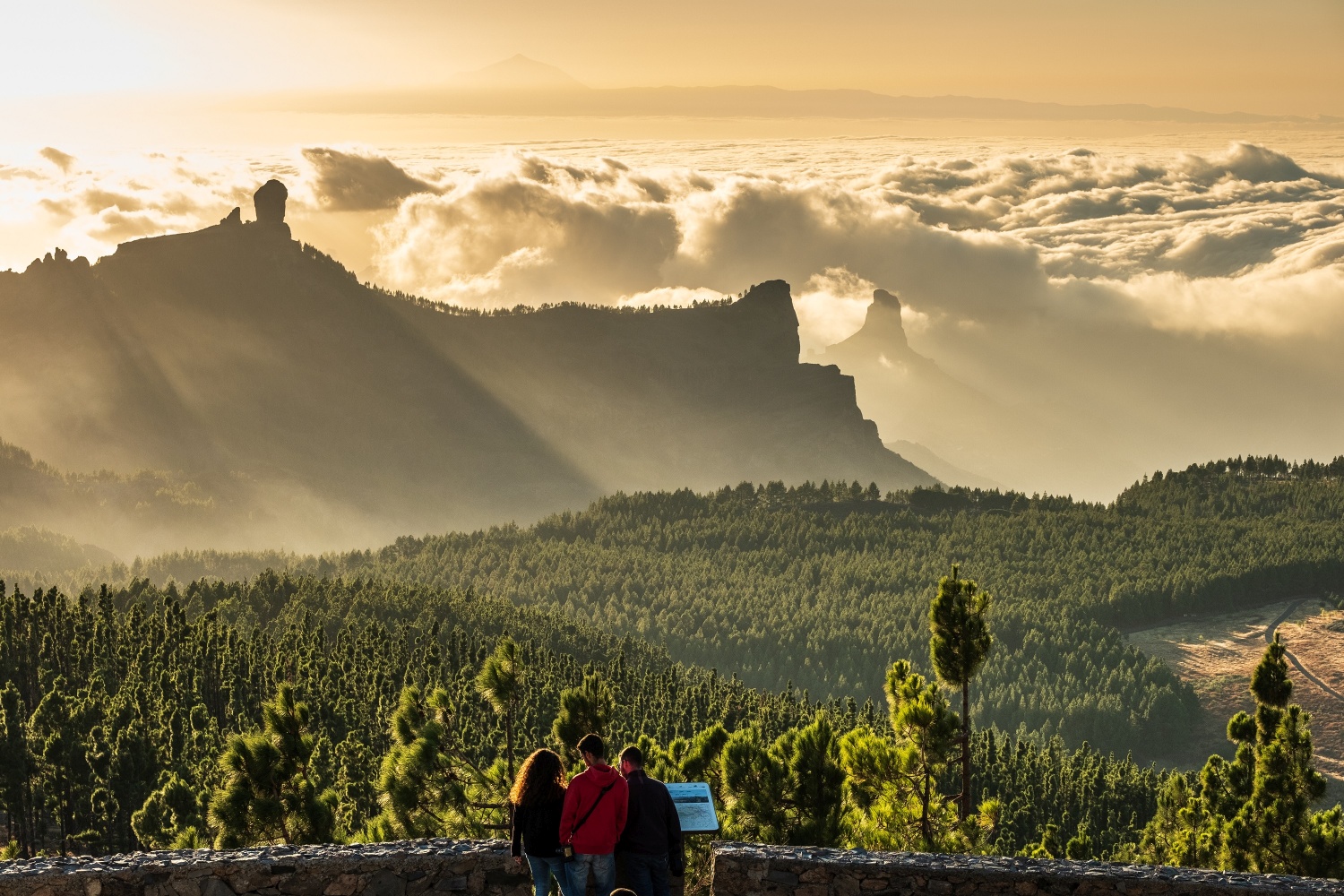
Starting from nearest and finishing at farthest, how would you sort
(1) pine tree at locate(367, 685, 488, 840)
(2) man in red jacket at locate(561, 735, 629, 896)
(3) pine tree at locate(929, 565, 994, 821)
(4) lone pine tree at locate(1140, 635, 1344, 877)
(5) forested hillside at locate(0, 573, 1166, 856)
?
(2) man in red jacket at locate(561, 735, 629, 896)
(1) pine tree at locate(367, 685, 488, 840)
(5) forested hillside at locate(0, 573, 1166, 856)
(3) pine tree at locate(929, 565, 994, 821)
(4) lone pine tree at locate(1140, 635, 1344, 877)

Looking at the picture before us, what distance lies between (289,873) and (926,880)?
39.5 feet

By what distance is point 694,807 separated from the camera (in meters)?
29.7

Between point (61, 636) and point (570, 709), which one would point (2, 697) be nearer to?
point (61, 636)

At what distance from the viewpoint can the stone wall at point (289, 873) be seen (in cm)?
2811

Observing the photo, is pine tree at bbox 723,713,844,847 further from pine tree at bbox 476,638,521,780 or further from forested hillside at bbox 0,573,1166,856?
pine tree at bbox 476,638,521,780

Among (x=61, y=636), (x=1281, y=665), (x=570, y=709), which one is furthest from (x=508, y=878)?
(x=61, y=636)

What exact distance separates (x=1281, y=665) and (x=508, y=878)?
39.2 metres

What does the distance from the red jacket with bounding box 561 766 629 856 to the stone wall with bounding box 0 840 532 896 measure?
2.57 metres

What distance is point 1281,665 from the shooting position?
58531 millimetres

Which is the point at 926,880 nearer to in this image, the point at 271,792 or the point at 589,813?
the point at 589,813

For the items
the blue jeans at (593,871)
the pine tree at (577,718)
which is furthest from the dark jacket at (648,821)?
the pine tree at (577,718)

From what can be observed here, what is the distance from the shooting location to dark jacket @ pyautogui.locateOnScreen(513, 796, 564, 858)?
2772 centimetres

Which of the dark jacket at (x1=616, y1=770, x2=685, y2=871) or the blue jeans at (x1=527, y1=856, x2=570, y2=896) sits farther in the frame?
the blue jeans at (x1=527, y1=856, x2=570, y2=896)

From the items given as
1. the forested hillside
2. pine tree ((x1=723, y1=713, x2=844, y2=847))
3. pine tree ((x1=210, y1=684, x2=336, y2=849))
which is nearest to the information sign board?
the forested hillside
